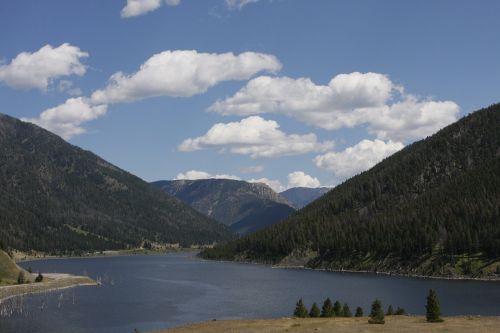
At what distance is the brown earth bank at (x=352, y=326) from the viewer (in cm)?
8975

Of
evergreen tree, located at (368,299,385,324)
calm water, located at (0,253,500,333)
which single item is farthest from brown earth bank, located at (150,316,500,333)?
calm water, located at (0,253,500,333)

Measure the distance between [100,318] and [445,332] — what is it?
306 ft

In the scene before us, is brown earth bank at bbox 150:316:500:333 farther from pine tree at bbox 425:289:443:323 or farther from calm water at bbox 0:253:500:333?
calm water at bbox 0:253:500:333

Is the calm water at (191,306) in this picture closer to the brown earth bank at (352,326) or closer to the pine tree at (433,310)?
the brown earth bank at (352,326)

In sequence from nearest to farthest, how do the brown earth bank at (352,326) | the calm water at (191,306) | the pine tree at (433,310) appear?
the brown earth bank at (352,326), the pine tree at (433,310), the calm water at (191,306)

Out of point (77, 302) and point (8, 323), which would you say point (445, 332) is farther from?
point (77, 302)

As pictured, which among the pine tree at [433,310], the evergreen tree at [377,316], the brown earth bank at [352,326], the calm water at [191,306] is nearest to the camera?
the brown earth bank at [352,326]

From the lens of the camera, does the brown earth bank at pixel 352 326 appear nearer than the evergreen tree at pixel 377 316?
Yes

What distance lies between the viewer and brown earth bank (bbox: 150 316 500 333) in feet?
294

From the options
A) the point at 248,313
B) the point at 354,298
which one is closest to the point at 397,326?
the point at 248,313

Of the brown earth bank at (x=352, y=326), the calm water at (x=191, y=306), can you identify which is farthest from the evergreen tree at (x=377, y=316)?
the calm water at (x=191, y=306)

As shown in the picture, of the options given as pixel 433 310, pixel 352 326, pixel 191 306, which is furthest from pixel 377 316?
pixel 191 306

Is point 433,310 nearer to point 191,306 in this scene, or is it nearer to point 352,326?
point 352,326

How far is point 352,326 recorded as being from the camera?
316ft
